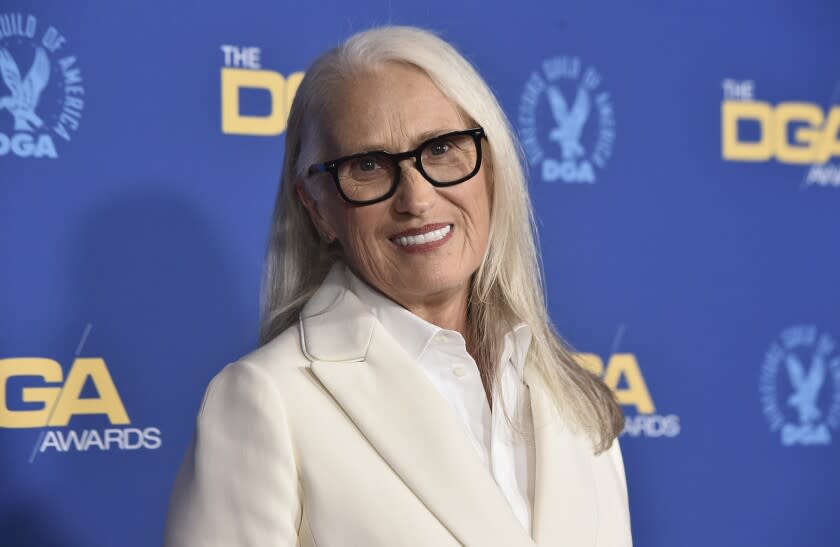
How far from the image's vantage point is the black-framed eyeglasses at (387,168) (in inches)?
51.6

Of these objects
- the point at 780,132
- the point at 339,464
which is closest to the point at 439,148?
the point at 339,464

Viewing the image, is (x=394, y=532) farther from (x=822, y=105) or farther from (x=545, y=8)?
(x=822, y=105)

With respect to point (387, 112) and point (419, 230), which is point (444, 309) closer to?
point (419, 230)

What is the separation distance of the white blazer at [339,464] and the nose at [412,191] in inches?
6.2

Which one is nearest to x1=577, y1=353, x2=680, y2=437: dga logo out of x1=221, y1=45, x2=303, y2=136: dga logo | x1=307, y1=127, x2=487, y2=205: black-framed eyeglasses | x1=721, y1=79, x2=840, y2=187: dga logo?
x1=721, y1=79, x2=840, y2=187: dga logo

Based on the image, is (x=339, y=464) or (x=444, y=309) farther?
(x=444, y=309)

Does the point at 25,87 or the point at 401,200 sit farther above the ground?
the point at 25,87

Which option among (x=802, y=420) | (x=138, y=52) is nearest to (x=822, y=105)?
(x=802, y=420)

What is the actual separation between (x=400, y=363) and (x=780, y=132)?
153 cm

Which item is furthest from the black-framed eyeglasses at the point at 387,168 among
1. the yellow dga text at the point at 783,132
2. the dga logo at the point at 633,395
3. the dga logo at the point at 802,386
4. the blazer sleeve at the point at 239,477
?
the dga logo at the point at 802,386

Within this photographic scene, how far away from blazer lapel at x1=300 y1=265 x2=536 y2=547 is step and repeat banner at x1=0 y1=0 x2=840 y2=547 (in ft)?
2.24

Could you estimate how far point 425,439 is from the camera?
4.14 ft

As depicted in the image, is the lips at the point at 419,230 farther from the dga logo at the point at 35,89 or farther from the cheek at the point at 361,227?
the dga logo at the point at 35,89

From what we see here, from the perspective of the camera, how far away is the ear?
141cm
